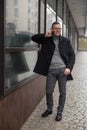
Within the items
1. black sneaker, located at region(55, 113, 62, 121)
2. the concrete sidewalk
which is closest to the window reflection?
the concrete sidewalk

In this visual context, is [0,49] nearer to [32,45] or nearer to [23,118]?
[23,118]

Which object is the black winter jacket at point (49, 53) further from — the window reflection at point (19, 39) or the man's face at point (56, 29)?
the window reflection at point (19, 39)

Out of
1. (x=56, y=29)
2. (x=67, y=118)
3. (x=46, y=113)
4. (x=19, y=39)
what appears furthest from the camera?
(x=46, y=113)

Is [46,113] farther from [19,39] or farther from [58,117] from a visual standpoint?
[19,39]

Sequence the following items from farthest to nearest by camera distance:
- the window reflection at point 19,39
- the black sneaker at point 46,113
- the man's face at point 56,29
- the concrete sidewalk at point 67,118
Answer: the black sneaker at point 46,113, the man's face at point 56,29, the concrete sidewalk at point 67,118, the window reflection at point 19,39

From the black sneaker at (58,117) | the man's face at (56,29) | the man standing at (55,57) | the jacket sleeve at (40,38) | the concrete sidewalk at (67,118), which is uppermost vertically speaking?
the man's face at (56,29)

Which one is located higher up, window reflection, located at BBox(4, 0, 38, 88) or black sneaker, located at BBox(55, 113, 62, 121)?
window reflection, located at BBox(4, 0, 38, 88)

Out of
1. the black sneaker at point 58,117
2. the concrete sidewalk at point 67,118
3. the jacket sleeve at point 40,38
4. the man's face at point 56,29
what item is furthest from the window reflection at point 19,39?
the black sneaker at point 58,117

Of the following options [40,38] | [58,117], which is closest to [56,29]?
[40,38]

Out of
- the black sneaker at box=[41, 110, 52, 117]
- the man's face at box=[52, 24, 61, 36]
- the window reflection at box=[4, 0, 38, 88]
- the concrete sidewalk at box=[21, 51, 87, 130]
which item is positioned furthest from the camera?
Result: the black sneaker at box=[41, 110, 52, 117]

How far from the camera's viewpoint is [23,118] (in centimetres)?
441

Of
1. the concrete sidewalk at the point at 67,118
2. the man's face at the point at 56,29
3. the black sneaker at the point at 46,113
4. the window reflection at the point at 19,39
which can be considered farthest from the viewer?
the black sneaker at the point at 46,113

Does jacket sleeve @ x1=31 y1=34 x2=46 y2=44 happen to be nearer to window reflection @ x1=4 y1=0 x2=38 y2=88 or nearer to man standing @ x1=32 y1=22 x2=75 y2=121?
man standing @ x1=32 y1=22 x2=75 y2=121

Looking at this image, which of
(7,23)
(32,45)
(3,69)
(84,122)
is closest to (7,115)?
(3,69)
